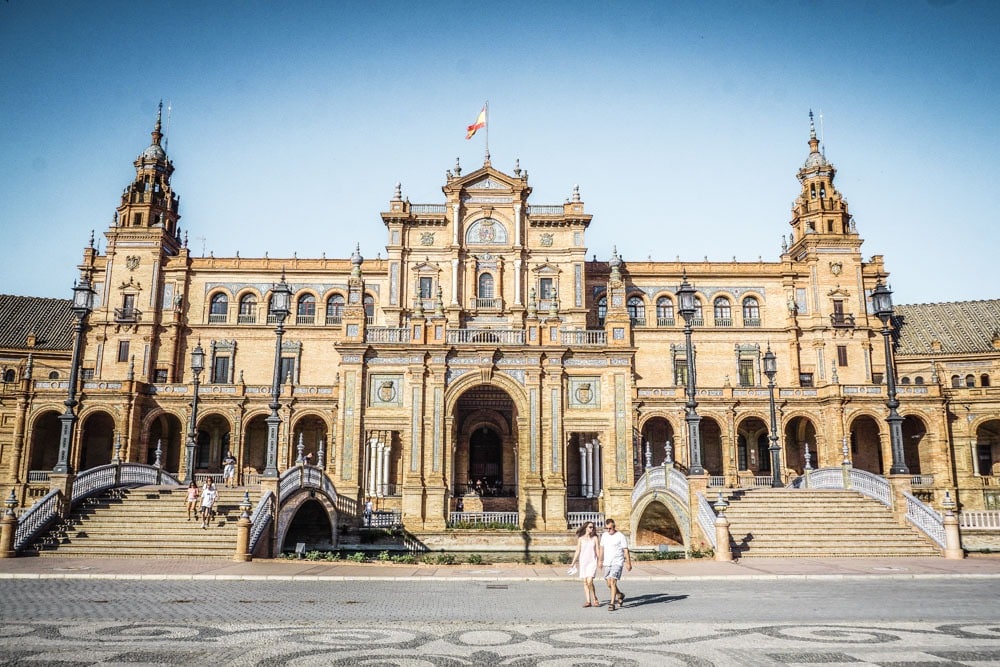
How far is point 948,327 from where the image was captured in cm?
5866

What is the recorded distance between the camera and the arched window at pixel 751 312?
52.2m

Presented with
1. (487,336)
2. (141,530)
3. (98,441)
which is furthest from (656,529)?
(98,441)

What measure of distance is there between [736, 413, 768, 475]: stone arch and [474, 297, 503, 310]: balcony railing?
56.5 feet

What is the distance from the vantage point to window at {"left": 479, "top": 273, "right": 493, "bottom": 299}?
48281 millimetres

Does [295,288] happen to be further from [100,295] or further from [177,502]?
[177,502]

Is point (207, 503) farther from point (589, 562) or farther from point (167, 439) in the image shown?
point (167, 439)

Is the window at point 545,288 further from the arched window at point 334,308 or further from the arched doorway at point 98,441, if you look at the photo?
the arched doorway at point 98,441

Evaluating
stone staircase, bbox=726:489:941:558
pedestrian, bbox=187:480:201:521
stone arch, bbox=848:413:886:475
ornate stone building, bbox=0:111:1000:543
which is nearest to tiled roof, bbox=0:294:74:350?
ornate stone building, bbox=0:111:1000:543

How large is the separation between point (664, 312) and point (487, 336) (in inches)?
877

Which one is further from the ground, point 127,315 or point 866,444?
point 127,315

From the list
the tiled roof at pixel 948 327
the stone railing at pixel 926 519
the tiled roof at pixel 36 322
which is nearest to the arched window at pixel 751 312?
the tiled roof at pixel 948 327

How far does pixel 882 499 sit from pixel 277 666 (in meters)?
23.2

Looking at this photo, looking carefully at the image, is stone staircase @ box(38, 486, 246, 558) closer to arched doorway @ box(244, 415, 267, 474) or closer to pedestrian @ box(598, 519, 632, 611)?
pedestrian @ box(598, 519, 632, 611)

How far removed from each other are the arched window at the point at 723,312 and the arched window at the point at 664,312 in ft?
9.84
